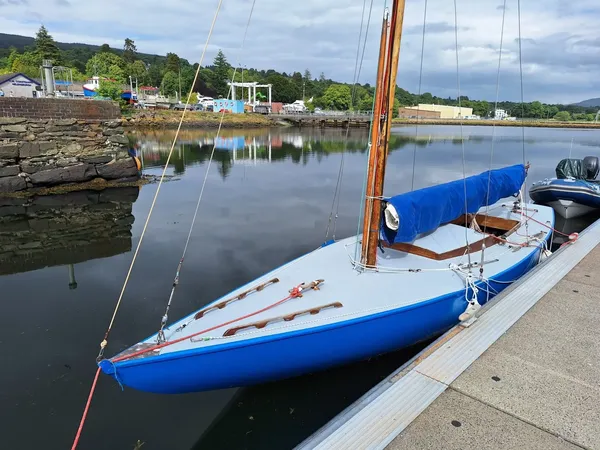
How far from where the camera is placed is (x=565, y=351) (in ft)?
15.2

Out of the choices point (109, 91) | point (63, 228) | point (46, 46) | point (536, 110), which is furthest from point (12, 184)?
point (536, 110)

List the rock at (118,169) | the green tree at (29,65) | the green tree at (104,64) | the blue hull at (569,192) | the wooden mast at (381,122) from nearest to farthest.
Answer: the wooden mast at (381,122) < the blue hull at (569,192) < the rock at (118,169) < the green tree at (29,65) < the green tree at (104,64)

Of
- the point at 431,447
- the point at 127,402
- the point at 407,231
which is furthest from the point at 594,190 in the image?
the point at 127,402

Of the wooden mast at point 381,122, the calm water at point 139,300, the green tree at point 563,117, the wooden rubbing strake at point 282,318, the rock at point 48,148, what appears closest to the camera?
the wooden rubbing strake at point 282,318

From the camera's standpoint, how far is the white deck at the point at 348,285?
16.1 ft

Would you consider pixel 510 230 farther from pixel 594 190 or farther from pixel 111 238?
pixel 111 238

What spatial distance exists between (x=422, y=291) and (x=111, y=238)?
933cm

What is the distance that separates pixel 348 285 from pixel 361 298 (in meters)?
0.45

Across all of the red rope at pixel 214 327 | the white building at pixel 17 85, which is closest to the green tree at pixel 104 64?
the white building at pixel 17 85

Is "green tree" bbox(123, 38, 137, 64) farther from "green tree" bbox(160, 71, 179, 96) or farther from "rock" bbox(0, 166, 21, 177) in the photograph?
"rock" bbox(0, 166, 21, 177)

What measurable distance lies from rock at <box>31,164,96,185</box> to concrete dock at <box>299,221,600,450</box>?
17078 millimetres

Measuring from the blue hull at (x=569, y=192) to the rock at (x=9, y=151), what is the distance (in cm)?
2057

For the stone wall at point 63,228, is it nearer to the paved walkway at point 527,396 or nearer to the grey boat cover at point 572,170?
the paved walkway at point 527,396

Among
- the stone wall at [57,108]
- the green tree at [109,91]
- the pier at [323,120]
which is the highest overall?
the green tree at [109,91]
